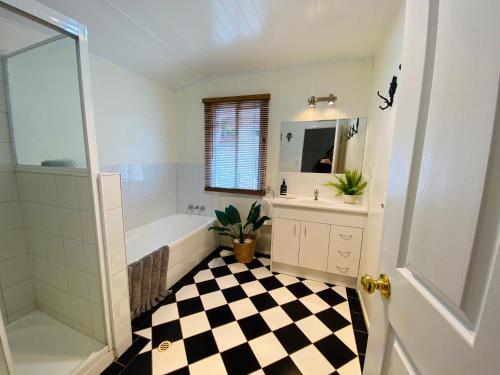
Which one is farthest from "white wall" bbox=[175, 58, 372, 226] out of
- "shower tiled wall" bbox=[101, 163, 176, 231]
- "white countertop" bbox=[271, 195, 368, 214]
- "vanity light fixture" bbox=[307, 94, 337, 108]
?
"white countertop" bbox=[271, 195, 368, 214]

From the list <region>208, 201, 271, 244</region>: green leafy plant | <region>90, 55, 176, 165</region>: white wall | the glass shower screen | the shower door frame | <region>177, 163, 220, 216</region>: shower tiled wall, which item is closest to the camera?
the shower door frame

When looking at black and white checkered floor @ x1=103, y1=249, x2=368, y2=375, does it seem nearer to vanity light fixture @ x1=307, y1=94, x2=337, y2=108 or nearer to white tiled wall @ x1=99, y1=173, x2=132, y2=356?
white tiled wall @ x1=99, y1=173, x2=132, y2=356

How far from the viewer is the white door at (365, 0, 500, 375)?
329 mm

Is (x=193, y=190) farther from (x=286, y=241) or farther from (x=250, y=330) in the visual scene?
(x=250, y=330)

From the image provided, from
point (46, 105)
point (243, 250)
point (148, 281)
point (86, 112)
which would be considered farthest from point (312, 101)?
point (148, 281)

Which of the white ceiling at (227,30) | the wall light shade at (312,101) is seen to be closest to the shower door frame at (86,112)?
the white ceiling at (227,30)

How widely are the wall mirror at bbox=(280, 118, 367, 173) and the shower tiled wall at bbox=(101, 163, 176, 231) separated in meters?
1.68

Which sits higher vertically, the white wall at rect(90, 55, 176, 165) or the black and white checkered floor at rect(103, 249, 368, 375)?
the white wall at rect(90, 55, 176, 165)

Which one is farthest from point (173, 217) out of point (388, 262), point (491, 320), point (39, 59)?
point (491, 320)

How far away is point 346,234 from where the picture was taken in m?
1.98

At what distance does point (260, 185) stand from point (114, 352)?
2032 millimetres

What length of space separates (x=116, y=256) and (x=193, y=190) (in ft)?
5.96

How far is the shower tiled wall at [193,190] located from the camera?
2951 mm

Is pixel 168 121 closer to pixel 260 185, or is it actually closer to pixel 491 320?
pixel 260 185
